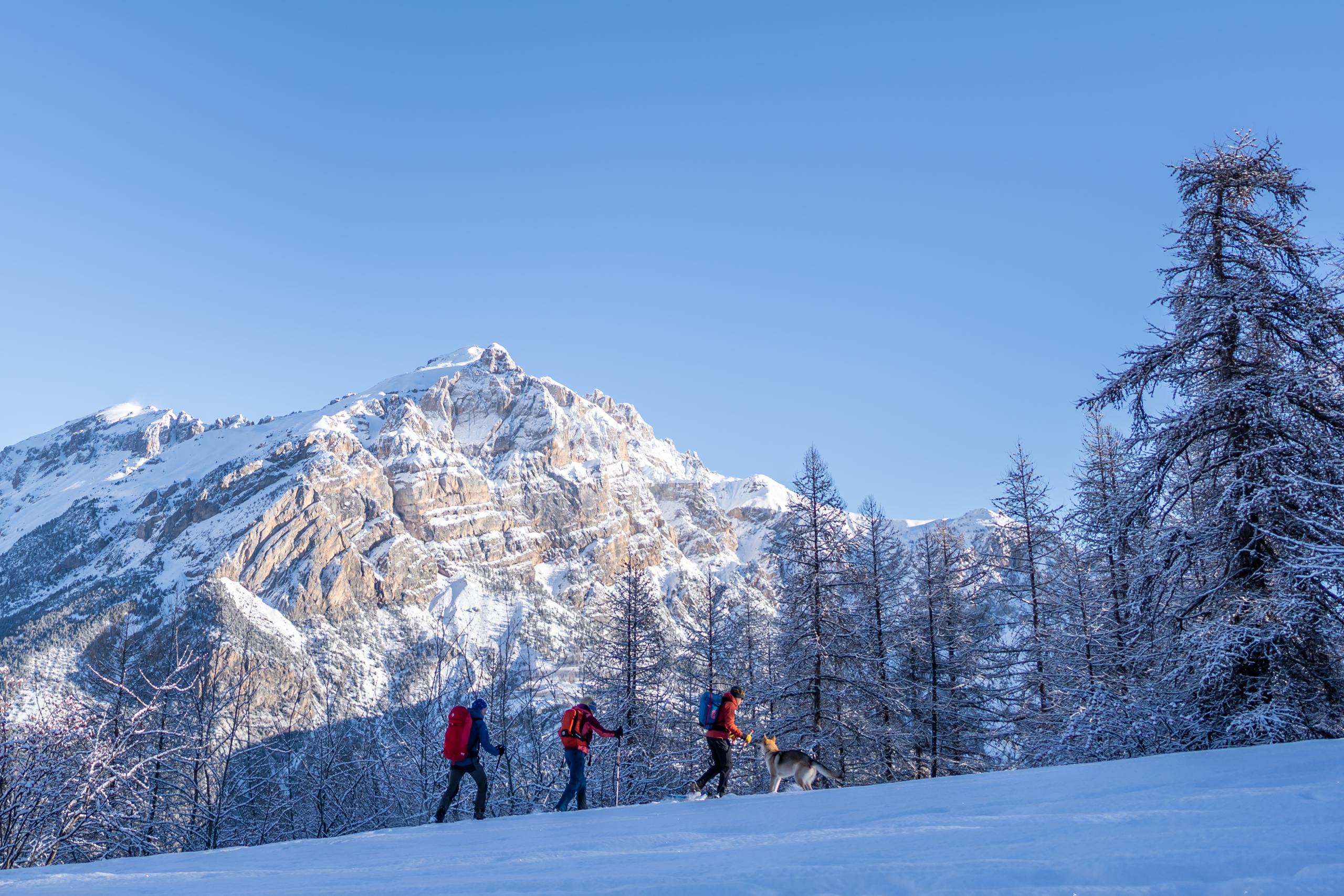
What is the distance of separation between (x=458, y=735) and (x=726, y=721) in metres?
3.92

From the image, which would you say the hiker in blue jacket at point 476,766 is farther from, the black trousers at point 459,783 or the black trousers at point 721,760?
the black trousers at point 721,760

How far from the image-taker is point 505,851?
6043 mm

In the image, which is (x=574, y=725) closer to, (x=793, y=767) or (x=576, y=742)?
(x=576, y=742)

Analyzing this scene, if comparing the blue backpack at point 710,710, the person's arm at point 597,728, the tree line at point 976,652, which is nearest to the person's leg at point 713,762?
the blue backpack at point 710,710

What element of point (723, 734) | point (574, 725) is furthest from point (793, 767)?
point (574, 725)

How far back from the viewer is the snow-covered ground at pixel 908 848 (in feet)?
11.0

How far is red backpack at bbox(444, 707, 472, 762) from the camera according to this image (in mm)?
10828

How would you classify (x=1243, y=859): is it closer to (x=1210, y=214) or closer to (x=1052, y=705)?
(x=1210, y=214)

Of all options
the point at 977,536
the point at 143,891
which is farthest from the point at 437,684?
the point at 977,536

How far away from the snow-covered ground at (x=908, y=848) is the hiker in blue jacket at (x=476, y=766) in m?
2.37

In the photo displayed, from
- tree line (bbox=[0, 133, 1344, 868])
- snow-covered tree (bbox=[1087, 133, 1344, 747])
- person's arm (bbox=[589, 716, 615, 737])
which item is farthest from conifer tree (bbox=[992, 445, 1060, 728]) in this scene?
person's arm (bbox=[589, 716, 615, 737])

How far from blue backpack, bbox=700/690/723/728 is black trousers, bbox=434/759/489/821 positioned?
3.29 metres

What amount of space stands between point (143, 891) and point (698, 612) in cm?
2165

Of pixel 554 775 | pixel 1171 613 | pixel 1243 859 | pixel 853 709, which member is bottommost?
pixel 554 775
